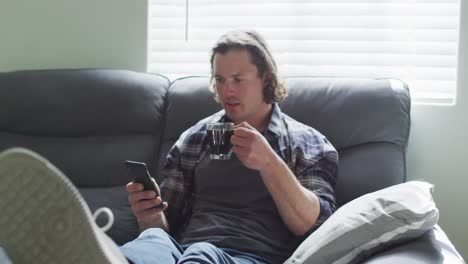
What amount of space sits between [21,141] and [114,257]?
54.4 inches

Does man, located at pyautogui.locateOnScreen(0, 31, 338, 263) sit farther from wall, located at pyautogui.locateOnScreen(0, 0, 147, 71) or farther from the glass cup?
wall, located at pyautogui.locateOnScreen(0, 0, 147, 71)

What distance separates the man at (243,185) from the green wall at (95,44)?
0.59 metres

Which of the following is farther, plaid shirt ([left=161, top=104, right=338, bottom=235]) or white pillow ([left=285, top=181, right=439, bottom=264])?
plaid shirt ([left=161, top=104, right=338, bottom=235])

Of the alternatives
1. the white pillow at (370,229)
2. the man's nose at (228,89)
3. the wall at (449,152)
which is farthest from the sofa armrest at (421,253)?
the wall at (449,152)

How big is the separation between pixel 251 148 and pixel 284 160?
0.23 metres

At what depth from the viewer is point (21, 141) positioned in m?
2.33

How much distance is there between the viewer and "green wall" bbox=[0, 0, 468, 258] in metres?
2.25

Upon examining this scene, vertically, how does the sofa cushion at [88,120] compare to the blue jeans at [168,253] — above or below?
above

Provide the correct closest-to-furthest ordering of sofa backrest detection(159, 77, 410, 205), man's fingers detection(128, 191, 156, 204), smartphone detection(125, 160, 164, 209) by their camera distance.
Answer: smartphone detection(125, 160, 164, 209) → man's fingers detection(128, 191, 156, 204) → sofa backrest detection(159, 77, 410, 205)

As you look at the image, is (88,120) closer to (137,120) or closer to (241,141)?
(137,120)

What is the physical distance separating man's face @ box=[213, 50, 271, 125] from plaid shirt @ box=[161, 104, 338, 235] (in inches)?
2.8

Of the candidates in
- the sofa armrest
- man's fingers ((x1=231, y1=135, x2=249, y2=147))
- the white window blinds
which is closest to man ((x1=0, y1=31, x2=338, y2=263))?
man's fingers ((x1=231, y1=135, x2=249, y2=147))

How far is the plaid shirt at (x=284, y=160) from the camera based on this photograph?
70.2 inches

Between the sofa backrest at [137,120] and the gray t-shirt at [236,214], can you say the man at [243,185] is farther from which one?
the sofa backrest at [137,120]
